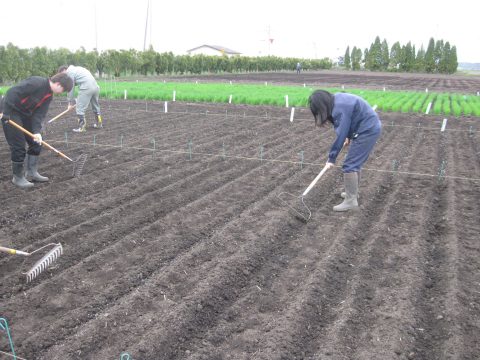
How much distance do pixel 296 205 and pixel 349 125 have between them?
1.13 m

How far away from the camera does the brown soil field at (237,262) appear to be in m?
2.77

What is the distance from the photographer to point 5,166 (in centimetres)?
665

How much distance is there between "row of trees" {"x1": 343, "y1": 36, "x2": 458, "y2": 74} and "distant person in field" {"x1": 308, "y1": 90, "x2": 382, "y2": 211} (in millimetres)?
65742

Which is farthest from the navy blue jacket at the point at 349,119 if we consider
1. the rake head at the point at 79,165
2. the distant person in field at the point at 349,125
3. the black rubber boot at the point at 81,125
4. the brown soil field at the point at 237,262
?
the black rubber boot at the point at 81,125

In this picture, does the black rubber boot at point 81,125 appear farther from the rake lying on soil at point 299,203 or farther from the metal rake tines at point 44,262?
the metal rake tines at point 44,262

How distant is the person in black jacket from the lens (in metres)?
5.45

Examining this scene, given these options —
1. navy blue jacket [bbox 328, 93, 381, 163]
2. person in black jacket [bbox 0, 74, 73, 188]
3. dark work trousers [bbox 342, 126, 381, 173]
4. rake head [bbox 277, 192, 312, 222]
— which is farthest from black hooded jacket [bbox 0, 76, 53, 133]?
dark work trousers [bbox 342, 126, 381, 173]

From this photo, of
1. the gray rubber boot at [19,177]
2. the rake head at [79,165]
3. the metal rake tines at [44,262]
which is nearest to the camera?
the metal rake tines at [44,262]

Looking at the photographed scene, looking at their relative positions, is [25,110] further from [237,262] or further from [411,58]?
[411,58]

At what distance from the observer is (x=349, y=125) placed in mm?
4836

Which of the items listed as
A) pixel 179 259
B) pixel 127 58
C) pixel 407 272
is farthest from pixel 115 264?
pixel 127 58

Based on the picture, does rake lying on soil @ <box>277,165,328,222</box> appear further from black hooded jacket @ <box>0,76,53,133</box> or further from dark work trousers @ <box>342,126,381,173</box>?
black hooded jacket @ <box>0,76,53,133</box>

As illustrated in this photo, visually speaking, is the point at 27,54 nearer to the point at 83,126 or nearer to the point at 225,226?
the point at 83,126

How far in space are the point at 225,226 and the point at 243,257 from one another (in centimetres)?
76
